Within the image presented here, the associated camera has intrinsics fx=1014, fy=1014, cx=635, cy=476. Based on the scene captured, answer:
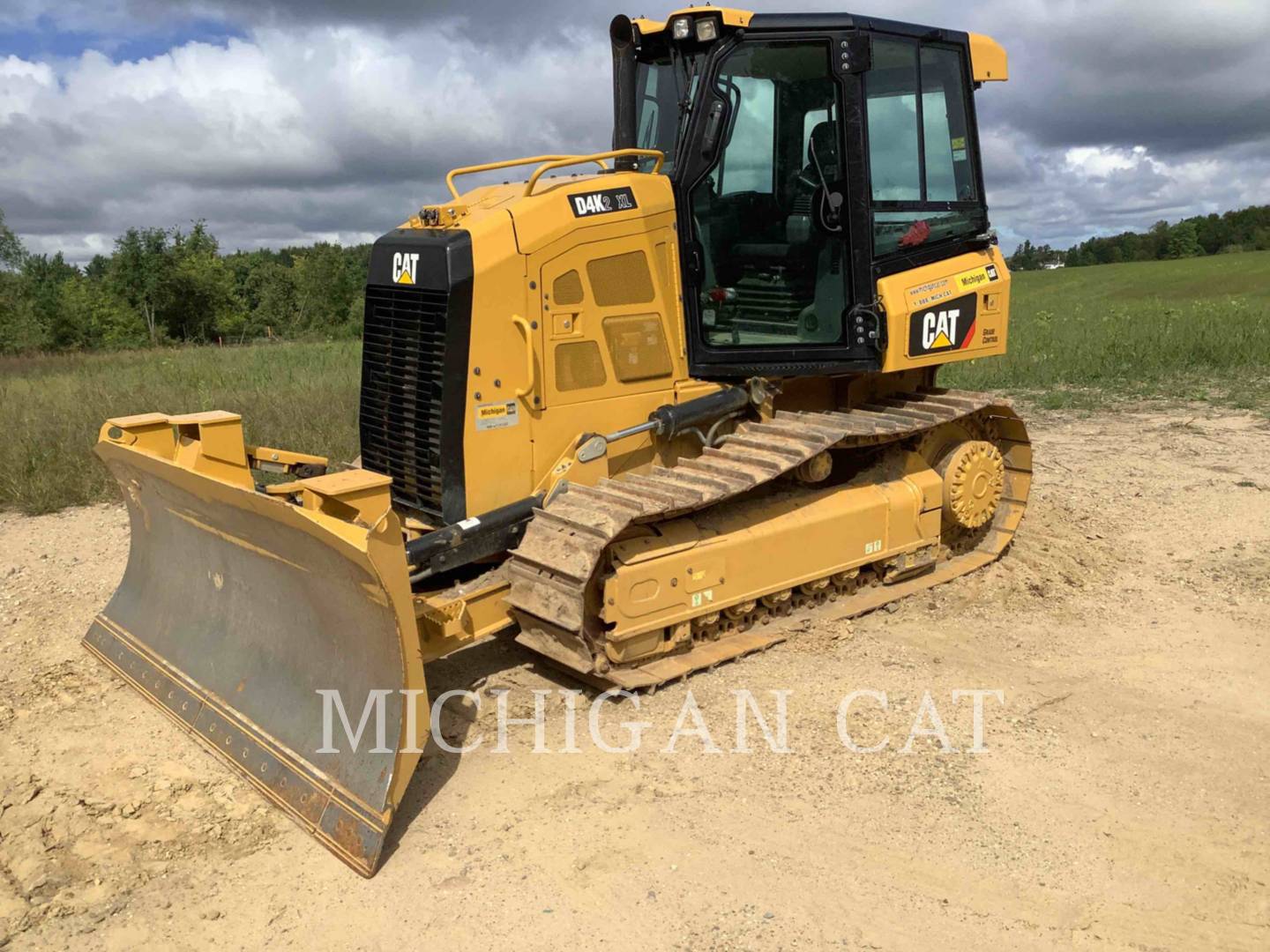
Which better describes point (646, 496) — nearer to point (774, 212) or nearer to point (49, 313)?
point (774, 212)

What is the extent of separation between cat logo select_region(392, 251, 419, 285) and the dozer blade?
1.08 metres

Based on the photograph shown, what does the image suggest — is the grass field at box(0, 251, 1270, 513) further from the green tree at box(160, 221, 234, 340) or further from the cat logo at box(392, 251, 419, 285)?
the green tree at box(160, 221, 234, 340)

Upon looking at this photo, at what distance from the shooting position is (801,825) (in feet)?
12.0

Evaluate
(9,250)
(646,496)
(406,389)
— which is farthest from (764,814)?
(9,250)

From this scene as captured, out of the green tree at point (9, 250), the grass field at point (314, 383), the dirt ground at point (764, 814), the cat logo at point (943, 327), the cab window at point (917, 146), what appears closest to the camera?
the dirt ground at point (764, 814)

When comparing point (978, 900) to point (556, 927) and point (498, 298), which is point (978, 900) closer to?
point (556, 927)

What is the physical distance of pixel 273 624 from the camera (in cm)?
434

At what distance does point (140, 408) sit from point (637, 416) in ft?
25.0

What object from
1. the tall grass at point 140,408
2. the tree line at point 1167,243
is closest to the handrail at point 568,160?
the tall grass at point 140,408

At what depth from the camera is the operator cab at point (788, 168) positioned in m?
5.00

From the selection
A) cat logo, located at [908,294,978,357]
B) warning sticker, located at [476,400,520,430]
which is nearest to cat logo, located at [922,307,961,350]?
cat logo, located at [908,294,978,357]

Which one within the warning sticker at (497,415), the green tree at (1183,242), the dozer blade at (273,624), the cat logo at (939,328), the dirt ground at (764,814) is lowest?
the dirt ground at (764,814)

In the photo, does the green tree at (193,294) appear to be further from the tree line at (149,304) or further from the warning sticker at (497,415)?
the warning sticker at (497,415)

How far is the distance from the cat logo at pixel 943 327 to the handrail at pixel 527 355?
2070 mm
